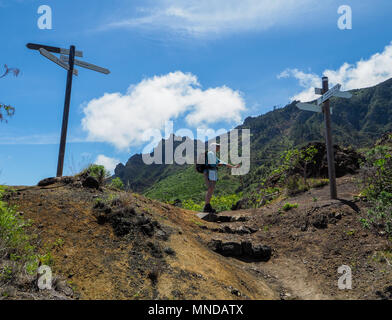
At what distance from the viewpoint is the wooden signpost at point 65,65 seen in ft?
27.6

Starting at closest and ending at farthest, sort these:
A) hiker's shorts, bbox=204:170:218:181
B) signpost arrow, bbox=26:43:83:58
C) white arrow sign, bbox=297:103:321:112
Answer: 1. signpost arrow, bbox=26:43:83:58
2. hiker's shorts, bbox=204:170:218:181
3. white arrow sign, bbox=297:103:321:112

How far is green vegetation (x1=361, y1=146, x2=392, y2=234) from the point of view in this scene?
6.21m

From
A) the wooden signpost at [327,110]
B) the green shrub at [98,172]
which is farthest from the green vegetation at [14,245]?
the wooden signpost at [327,110]

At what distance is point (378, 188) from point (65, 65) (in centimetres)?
986

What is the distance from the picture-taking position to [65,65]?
9.05 m

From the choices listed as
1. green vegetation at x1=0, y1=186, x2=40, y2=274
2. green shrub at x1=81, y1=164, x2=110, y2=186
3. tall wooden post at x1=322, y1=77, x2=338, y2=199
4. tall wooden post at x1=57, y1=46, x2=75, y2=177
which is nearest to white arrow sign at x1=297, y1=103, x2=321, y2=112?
tall wooden post at x1=322, y1=77, x2=338, y2=199

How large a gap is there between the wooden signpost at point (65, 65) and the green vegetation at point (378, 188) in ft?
26.8

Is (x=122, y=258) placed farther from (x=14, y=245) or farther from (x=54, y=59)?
(x=54, y=59)

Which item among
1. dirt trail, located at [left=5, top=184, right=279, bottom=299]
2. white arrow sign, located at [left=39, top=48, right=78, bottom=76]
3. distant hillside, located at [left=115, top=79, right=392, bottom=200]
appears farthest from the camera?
distant hillside, located at [left=115, top=79, right=392, bottom=200]

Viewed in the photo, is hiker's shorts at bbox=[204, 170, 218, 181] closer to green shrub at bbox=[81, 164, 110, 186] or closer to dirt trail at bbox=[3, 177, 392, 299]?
dirt trail at bbox=[3, 177, 392, 299]

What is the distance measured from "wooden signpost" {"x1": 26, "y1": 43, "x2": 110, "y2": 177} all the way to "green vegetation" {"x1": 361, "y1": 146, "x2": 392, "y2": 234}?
26.8 feet

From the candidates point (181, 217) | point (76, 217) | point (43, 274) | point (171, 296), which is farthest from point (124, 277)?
point (181, 217)

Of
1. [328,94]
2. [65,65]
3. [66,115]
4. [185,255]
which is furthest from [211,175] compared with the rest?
[65,65]

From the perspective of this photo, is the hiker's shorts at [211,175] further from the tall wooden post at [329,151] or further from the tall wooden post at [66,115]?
the tall wooden post at [66,115]
